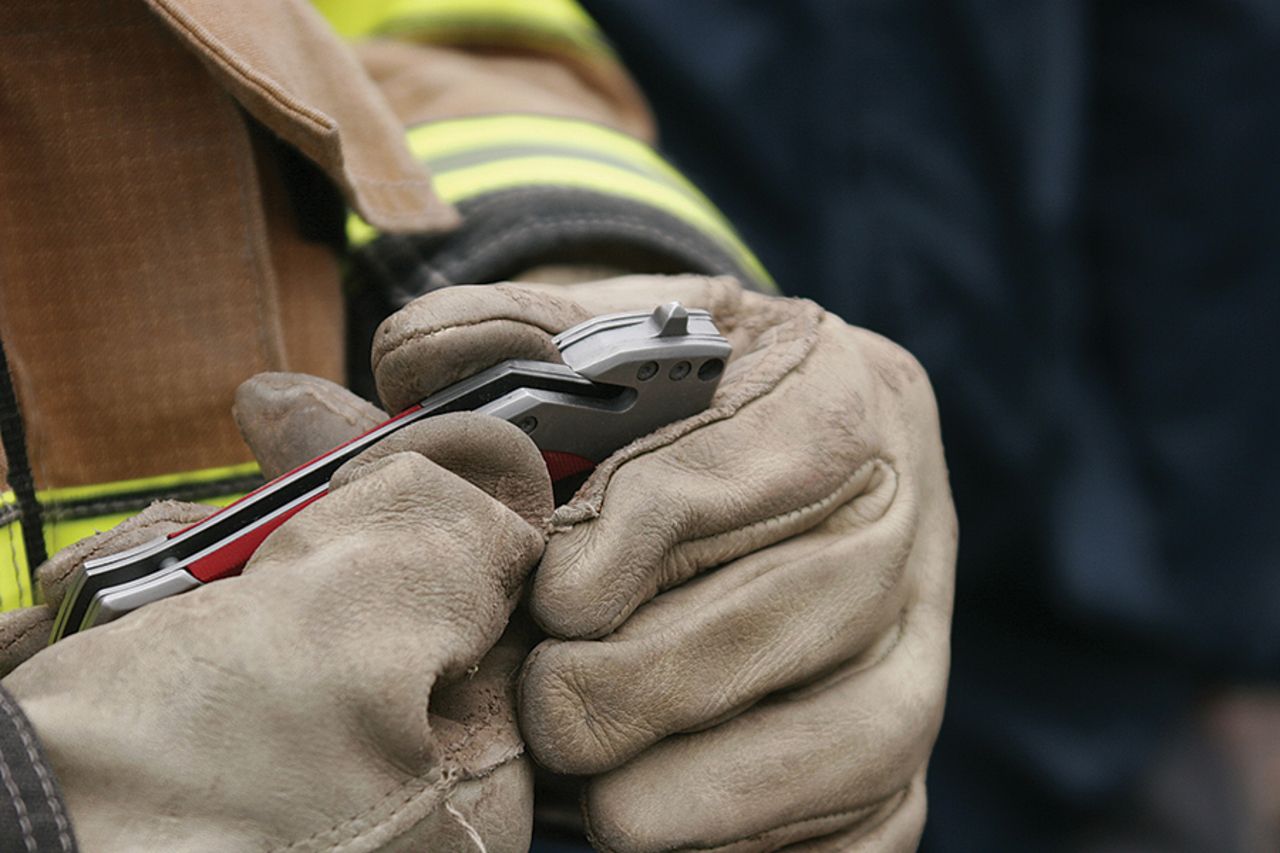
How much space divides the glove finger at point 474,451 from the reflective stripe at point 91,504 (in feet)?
0.92

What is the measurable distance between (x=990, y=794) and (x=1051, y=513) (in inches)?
22.1

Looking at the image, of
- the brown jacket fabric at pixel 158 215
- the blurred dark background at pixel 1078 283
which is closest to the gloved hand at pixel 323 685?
the brown jacket fabric at pixel 158 215

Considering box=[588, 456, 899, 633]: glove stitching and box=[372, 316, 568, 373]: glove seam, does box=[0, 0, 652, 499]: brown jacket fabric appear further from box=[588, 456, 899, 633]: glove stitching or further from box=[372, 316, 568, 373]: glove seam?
box=[588, 456, 899, 633]: glove stitching

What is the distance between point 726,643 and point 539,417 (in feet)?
0.61

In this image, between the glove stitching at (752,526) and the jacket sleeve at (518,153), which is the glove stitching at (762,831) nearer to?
the glove stitching at (752,526)

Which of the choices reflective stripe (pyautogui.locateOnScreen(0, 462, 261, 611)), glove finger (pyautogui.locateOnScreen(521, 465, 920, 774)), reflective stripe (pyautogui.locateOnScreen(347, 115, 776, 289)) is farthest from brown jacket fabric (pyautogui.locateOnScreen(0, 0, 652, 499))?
glove finger (pyautogui.locateOnScreen(521, 465, 920, 774))

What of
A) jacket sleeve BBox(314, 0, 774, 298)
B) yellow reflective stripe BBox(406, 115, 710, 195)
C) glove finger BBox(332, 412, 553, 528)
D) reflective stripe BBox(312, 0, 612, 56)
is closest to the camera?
glove finger BBox(332, 412, 553, 528)

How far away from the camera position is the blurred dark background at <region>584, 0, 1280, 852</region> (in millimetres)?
1968

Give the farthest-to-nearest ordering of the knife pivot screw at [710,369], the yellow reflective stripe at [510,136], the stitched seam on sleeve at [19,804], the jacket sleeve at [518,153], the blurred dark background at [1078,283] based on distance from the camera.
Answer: the blurred dark background at [1078,283] → the yellow reflective stripe at [510,136] → the jacket sleeve at [518,153] → the knife pivot screw at [710,369] → the stitched seam on sleeve at [19,804]

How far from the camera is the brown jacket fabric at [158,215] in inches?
32.5

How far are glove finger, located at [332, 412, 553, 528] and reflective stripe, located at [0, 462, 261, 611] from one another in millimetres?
280

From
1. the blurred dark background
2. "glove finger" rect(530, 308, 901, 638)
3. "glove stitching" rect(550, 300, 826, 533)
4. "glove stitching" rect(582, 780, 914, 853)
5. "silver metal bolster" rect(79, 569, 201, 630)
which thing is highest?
"silver metal bolster" rect(79, 569, 201, 630)

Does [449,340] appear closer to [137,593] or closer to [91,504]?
[137,593]

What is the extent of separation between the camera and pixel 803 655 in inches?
31.2
